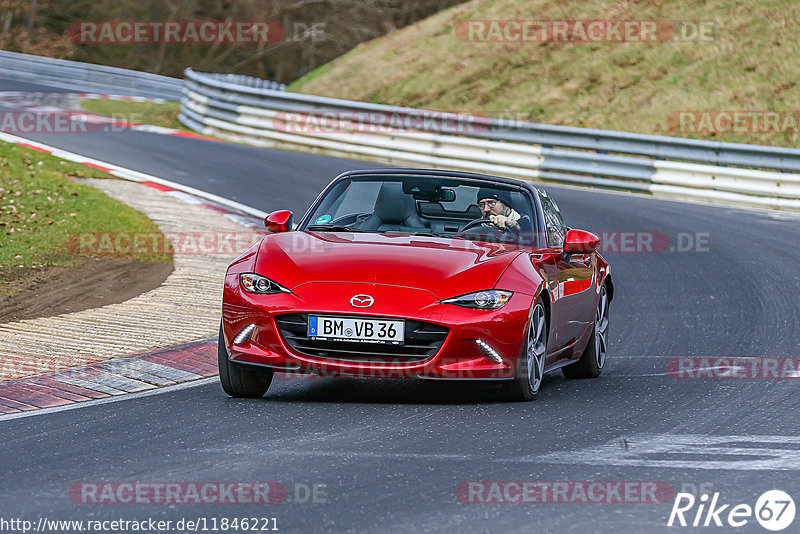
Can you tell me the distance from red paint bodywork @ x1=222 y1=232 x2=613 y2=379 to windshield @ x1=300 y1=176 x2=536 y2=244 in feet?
1.59

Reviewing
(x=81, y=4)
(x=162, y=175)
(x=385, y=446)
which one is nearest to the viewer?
(x=385, y=446)

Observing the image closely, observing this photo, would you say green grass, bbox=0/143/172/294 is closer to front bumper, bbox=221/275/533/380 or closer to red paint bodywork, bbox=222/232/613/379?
red paint bodywork, bbox=222/232/613/379

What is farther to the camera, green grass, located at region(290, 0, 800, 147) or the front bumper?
green grass, located at region(290, 0, 800, 147)

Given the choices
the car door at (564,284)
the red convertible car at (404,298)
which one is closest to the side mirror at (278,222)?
the red convertible car at (404,298)

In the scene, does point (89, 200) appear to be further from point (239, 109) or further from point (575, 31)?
point (575, 31)

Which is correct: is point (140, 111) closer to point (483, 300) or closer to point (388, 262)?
point (388, 262)

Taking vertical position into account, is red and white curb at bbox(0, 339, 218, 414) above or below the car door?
below

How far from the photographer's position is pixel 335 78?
3525cm

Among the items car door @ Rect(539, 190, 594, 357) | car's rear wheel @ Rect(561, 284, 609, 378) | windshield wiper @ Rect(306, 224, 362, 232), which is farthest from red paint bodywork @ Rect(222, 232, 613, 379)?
car's rear wheel @ Rect(561, 284, 609, 378)

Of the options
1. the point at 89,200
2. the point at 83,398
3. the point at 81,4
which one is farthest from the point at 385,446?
the point at 81,4

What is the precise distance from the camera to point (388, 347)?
7559 mm

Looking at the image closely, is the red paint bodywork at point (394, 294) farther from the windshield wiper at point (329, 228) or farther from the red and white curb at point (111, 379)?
the red and white curb at point (111, 379)

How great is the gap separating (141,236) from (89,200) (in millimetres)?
2256

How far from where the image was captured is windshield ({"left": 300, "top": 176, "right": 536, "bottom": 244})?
8828mm
